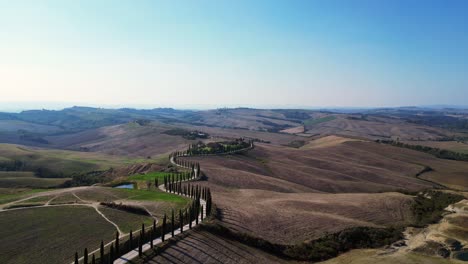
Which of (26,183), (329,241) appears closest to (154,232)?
(329,241)

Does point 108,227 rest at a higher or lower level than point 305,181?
higher

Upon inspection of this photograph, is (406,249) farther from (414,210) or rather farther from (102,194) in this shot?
(102,194)

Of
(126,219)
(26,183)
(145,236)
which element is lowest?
(26,183)

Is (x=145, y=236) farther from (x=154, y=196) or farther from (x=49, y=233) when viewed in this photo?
(x=154, y=196)

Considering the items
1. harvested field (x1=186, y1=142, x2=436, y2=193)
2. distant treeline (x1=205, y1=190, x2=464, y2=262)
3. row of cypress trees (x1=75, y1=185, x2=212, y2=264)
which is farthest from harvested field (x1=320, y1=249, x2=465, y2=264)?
harvested field (x1=186, y1=142, x2=436, y2=193)

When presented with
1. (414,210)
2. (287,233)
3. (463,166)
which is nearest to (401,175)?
(463,166)

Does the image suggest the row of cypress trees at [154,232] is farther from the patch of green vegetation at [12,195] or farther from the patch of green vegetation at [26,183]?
the patch of green vegetation at [26,183]

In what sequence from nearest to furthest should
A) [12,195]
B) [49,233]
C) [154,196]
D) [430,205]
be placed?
[49,233]
[12,195]
[154,196]
[430,205]
